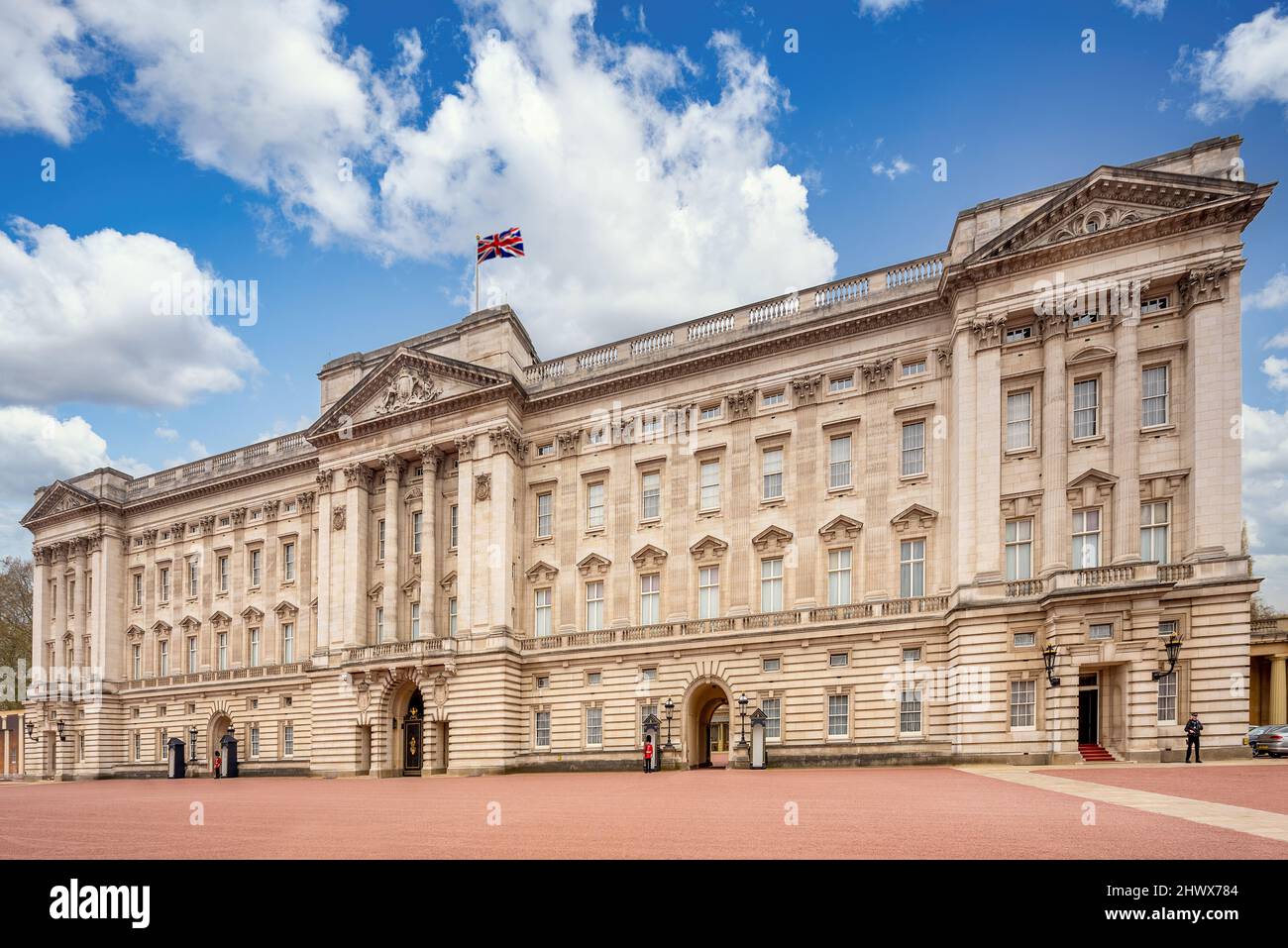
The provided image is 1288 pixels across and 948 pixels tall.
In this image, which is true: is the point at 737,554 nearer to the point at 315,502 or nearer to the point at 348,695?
the point at 348,695

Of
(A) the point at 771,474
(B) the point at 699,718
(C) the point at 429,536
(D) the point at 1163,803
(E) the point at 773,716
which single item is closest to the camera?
(D) the point at 1163,803

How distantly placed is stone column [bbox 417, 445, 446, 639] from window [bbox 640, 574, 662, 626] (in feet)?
41.2

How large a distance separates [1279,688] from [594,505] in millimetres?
43258

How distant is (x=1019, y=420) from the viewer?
39.4 meters

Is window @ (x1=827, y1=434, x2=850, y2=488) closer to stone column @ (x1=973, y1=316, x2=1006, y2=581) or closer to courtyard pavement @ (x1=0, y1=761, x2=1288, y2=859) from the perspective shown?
stone column @ (x1=973, y1=316, x2=1006, y2=581)

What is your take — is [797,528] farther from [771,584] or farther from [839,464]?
[839,464]

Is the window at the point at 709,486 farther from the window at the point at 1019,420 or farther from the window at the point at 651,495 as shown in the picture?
the window at the point at 1019,420

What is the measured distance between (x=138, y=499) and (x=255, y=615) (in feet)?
53.8

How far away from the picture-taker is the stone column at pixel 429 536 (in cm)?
5222

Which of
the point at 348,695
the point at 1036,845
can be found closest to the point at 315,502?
the point at 348,695

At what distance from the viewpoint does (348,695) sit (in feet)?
174

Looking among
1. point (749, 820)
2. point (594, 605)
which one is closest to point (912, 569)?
point (594, 605)

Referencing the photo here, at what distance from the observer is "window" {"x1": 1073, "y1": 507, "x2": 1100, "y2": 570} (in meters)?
37.0

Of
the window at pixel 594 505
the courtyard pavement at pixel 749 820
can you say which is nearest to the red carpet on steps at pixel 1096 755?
the courtyard pavement at pixel 749 820
